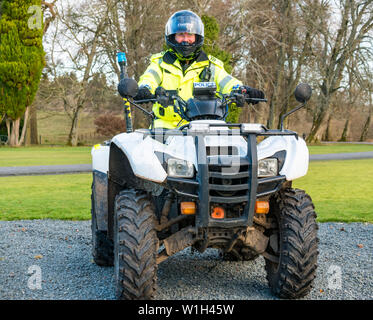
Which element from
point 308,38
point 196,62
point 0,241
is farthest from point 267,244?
point 308,38

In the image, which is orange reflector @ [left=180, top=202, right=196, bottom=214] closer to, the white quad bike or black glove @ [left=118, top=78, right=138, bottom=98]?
the white quad bike

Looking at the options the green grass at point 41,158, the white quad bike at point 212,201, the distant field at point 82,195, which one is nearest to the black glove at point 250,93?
the white quad bike at point 212,201

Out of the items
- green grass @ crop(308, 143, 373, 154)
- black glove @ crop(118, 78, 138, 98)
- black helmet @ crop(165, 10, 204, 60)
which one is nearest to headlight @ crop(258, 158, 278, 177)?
black glove @ crop(118, 78, 138, 98)

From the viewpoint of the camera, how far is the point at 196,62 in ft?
17.0

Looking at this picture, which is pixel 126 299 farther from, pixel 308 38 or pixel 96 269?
pixel 308 38

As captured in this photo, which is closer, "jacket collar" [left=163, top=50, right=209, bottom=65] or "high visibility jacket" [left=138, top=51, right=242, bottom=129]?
"high visibility jacket" [left=138, top=51, right=242, bottom=129]

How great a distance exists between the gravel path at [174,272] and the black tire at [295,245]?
0.22 m

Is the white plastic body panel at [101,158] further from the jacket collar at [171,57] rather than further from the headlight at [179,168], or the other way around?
the headlight at [179,168]

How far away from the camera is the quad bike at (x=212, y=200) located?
12.3 ft

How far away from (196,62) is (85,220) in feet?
14.0

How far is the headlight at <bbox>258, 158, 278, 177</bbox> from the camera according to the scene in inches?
154

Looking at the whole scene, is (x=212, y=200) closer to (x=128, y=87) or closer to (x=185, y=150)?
(x=185, y=150)

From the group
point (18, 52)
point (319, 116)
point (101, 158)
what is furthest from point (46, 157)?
point (319, 116)

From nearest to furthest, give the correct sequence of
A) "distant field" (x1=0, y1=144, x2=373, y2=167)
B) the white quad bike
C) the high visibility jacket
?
the white quad bike → the high visibility jacket → "distant field" (x1=0, y1=144, x2=373, y2=167)
